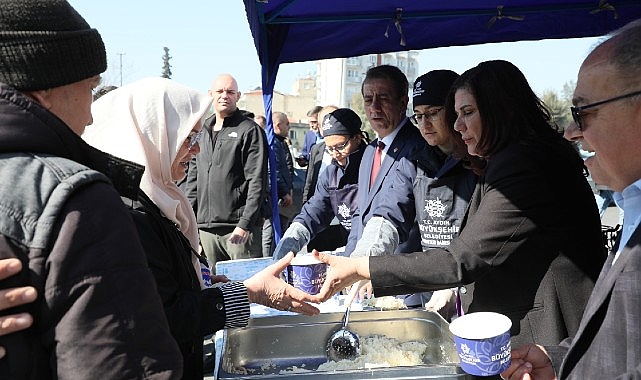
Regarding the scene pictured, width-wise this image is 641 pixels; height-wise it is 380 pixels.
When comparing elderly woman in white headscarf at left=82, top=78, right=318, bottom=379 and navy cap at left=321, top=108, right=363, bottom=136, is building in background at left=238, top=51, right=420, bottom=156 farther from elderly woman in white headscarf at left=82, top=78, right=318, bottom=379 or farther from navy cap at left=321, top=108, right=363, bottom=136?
elderly woman in white headscarf at left=82, top=78, right=318, bottom=379

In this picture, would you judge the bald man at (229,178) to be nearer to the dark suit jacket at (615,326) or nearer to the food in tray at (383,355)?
the food in tray at (383,355)

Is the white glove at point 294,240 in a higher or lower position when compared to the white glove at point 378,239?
lower

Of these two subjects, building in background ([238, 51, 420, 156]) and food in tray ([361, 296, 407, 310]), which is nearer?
food in tray ([361, 296, 407, 310])

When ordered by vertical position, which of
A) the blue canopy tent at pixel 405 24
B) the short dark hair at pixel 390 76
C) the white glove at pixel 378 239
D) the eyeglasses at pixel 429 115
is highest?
the blue canopy tent at pixel 405 24

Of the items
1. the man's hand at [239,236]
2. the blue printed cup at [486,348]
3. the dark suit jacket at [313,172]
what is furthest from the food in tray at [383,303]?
the dark suit jacket at [313,172]

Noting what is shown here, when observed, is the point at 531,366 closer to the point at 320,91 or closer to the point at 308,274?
the point at 308,274

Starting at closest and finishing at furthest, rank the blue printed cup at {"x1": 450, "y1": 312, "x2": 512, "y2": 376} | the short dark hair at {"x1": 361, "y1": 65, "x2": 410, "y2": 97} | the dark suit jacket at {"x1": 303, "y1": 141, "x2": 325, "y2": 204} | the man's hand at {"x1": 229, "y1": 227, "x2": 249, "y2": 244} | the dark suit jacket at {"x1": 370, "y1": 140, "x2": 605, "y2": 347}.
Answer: the blue printed cup at {"x1": 450, "y1": 312, "x2": 512, "y2": 376}, the dark suit jacket at {"x1": 370, "y1": 140, "x2": 605, "y2": 347}, the short dark hair at {"x1": 361, "y1": 65, "x2": 410, "y2": 97}, the man's hand at {"x1": 229, "y1": 227, "x2": 249, "y2": 244}, the dark suit jacket at {"x1": 303, "y1": 141, "x2": 325, "y2": 204}

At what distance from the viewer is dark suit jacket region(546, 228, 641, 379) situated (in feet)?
3.55

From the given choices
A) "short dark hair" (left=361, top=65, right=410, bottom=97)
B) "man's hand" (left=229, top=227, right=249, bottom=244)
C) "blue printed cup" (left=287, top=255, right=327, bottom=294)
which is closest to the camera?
"blue printed cup" (left=287, top=255, right=327, bottom=294)

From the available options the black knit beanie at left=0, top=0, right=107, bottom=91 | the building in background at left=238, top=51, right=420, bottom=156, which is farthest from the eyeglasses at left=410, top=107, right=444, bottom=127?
the building in background at left=238, top=51, right=420, bottom=156

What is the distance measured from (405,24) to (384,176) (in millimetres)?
1559

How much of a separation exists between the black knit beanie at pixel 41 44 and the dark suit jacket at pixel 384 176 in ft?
6.22

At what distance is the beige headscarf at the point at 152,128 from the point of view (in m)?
1.62

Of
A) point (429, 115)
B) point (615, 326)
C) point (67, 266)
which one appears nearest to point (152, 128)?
point (67, 266)
